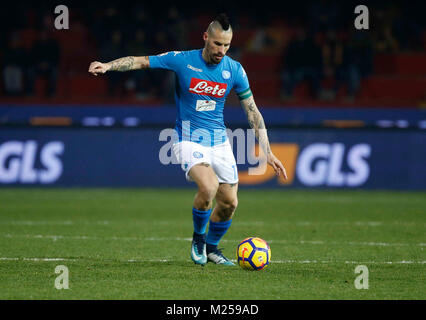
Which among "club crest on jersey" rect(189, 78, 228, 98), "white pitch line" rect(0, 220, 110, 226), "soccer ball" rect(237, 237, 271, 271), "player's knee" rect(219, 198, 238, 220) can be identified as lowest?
"soccer ball" rect(237, 237, 271, 271)

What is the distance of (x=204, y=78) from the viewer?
26.0 feet

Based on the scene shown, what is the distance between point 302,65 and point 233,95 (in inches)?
75.4

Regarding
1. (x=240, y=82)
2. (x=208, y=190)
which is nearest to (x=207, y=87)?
(x=240, y=82)

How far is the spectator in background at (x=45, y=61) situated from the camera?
19938mm

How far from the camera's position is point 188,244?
9602 millimetres

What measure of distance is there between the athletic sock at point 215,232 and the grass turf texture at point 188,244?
277 mm

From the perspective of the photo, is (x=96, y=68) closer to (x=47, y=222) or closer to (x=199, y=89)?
(x=199, y=89)

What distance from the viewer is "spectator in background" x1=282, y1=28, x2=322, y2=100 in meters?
20.0

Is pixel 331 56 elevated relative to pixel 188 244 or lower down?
elevated

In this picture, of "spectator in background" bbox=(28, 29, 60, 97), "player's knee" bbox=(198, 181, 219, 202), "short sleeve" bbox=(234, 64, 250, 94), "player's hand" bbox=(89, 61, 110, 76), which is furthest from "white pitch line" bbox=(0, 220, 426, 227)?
"spectator in background" bbox=(28, 29, 60, 97)

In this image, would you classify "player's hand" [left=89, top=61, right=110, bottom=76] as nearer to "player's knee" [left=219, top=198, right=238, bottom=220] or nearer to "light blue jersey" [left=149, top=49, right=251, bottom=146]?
"light blue jersey" [left=149, top=49, right=251, bottom=146]

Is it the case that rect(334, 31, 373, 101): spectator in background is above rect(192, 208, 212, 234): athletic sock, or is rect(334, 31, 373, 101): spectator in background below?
above

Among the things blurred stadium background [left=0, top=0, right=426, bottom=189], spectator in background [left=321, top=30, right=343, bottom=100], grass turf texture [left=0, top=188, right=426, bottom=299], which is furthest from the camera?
spectator in background [left=321, top=30, right=343, bottom=100]

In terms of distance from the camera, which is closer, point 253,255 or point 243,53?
point 253,255
